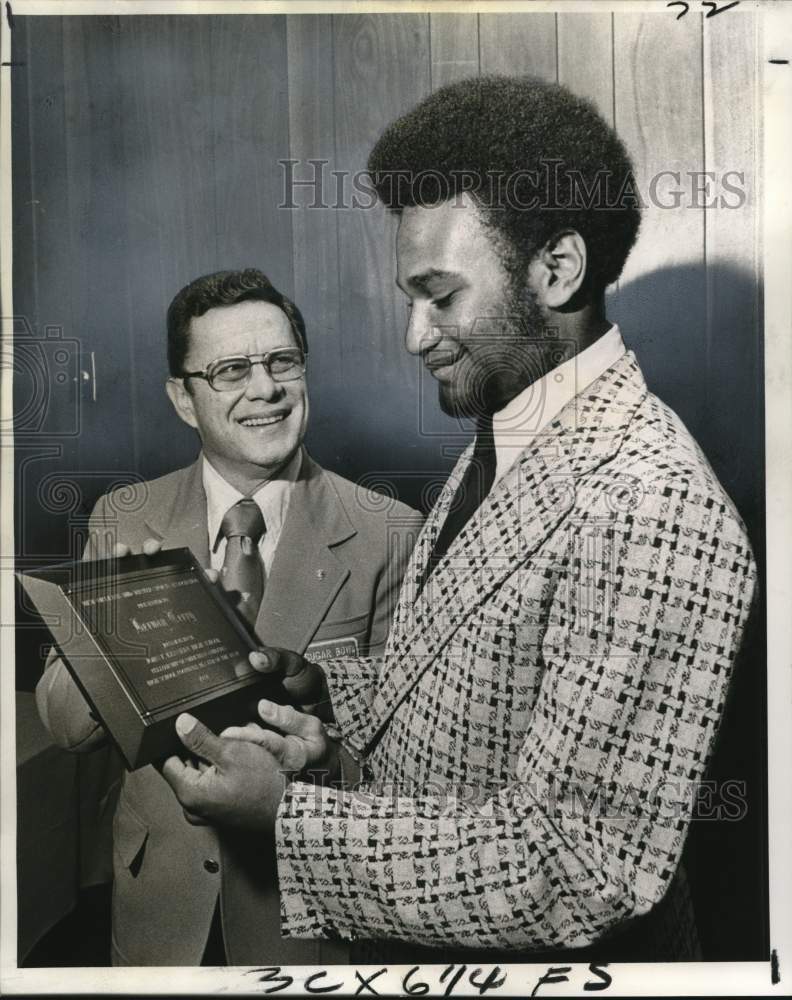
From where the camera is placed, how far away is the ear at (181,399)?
1.53 meters

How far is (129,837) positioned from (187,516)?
0.55 metres

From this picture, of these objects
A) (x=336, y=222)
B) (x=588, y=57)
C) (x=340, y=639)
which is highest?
(x=588, y=57)

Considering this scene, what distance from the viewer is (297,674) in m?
1.51

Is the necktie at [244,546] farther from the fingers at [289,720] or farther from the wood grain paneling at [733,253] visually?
the wood grain paneling at [733,253]

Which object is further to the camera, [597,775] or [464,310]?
[464,310]

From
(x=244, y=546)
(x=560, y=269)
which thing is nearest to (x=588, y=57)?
(x=560, y=269)

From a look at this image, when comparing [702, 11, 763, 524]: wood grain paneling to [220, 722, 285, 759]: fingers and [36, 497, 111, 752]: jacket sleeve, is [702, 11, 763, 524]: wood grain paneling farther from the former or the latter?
[36, 497, 111, 752]: jacket sleeve

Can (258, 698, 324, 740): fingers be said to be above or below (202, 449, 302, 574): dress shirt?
below

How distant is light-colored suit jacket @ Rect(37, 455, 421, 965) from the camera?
1.51 meters

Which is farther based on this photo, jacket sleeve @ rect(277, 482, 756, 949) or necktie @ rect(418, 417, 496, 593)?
necktie @ rect(418, 417, 496, 593)

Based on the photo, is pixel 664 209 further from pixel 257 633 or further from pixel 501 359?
pixel 257 633

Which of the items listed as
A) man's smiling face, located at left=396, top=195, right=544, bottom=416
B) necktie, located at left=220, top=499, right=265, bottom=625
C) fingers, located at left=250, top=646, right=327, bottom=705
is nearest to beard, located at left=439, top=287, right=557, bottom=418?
man's smiling face, located at left=396, top=195, right=544, bottom=416

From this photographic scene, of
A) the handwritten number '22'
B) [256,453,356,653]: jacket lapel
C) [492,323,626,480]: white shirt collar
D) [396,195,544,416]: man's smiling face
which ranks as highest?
the handwritten number '22'

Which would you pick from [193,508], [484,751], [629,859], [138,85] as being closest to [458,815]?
[484,751]
